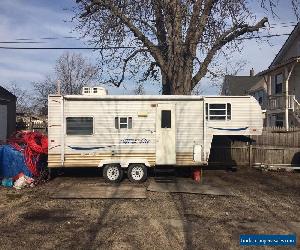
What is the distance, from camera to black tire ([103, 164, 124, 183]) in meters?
14.8

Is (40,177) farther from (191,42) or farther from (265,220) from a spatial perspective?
(191,42)

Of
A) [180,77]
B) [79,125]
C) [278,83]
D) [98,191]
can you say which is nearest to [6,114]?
[180,77]

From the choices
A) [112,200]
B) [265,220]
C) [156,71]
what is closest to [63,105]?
[112,200]

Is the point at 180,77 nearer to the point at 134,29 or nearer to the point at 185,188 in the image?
the point at 134,29

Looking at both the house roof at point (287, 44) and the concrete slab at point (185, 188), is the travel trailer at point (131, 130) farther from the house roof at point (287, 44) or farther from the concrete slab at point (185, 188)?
the house roof at point (287, 44)

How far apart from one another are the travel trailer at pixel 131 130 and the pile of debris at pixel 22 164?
0.79 meters

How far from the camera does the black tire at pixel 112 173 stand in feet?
48.7

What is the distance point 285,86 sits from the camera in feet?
96.6

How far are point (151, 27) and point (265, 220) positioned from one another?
45.5 feet

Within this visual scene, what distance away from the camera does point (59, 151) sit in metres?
14.5

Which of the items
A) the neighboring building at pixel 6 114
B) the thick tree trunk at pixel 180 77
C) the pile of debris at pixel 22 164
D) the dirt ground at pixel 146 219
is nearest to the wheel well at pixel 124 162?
the dirt ground at pixel 146 219

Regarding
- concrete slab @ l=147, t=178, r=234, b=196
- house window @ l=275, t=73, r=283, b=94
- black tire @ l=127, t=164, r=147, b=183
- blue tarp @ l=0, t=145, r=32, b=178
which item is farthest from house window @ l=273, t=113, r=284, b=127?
blue tarp @ l=0, t=145, r=32, b=178

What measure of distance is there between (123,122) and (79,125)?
153 cm

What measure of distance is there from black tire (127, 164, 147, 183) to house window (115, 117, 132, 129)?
139 cm
